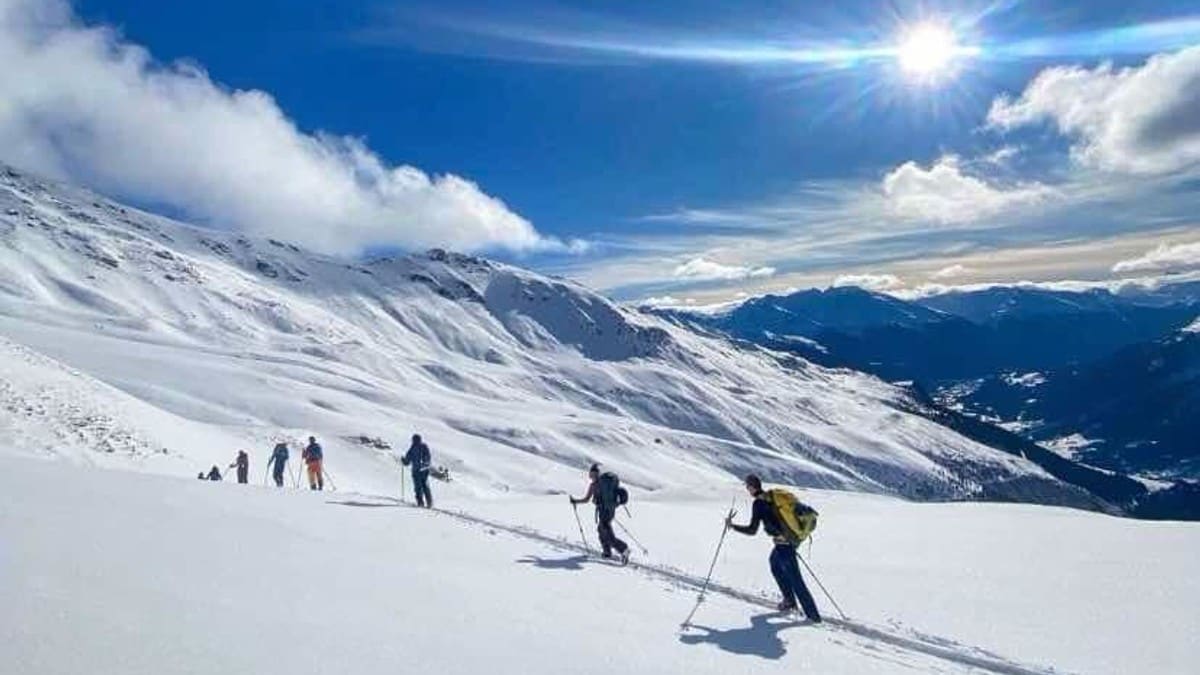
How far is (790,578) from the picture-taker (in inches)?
516

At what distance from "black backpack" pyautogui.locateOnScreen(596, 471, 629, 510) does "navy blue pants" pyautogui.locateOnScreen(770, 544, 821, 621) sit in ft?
17.7

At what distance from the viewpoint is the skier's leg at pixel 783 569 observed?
1316 centimetres

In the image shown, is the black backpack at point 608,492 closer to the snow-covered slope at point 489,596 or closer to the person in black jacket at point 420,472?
the snow-covered slope at point 489,596

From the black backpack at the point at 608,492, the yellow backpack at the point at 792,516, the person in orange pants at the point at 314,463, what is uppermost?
the person in orange pants at the point at 314,463

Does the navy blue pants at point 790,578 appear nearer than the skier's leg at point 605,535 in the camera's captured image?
Yes

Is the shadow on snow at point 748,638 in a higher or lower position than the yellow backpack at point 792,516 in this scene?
lower

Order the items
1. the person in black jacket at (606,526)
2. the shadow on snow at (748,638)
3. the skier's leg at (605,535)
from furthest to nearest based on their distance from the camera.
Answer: the skier's leg at (605,535) < the person in black jacket at (606,526) < the shadow on snow at (748,638)

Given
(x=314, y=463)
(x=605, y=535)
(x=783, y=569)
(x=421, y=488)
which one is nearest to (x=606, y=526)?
(x=605, y=535)

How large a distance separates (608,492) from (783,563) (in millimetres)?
5969

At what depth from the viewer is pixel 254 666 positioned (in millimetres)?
7406

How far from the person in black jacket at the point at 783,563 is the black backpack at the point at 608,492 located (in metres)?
5.14

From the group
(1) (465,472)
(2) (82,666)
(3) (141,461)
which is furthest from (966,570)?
(1) (465,472)

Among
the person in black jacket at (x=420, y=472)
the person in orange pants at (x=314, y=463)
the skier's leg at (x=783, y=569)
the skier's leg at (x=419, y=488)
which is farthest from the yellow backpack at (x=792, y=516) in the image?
the person in orange pants at (x=314, y=463)

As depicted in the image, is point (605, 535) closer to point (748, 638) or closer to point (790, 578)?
point (790, 578)
